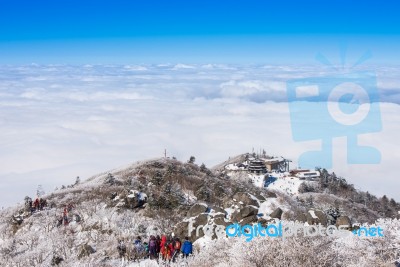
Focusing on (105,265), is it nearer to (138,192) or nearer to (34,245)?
(34,245)

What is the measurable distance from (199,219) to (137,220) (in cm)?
383

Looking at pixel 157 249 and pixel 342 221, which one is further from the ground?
pixel 342 221

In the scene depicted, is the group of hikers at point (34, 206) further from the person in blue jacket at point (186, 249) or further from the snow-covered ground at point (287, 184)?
the snow-covered ground at point (287, 184)

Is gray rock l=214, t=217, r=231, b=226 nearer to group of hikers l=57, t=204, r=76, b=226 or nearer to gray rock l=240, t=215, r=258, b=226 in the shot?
gray rock l=240, t=215, r=258, b=226

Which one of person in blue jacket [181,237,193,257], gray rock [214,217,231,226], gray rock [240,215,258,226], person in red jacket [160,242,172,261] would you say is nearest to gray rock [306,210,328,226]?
gray rock [240,215,258,226]

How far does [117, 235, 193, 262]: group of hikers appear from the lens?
13.0 metres

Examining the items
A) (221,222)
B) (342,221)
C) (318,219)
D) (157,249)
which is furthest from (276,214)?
(157,249)

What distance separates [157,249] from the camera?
13594 millimetres

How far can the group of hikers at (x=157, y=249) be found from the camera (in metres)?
13.0

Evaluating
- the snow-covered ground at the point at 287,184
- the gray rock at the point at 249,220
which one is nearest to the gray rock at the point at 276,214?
the gray rock at the point at 249,220

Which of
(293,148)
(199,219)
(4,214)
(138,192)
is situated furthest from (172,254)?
(293,148)

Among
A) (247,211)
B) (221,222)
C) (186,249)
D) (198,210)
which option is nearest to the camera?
(186,249)

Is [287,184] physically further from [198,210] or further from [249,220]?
[249,220]

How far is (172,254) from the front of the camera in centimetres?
1302
